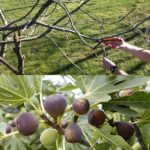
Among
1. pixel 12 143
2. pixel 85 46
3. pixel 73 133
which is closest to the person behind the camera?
pixel 73 133

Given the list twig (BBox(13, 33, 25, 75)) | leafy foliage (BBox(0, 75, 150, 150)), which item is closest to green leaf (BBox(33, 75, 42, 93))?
leafy foliage (BBox(0, 75, 150, 150))

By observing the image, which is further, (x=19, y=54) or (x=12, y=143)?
(x=19, y=54)

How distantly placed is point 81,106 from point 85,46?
0.54 metres

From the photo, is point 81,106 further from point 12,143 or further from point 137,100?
point 12,143

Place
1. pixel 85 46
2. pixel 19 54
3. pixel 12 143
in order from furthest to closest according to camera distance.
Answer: pixel 85 46
pixel 19 54
pixel 12 143

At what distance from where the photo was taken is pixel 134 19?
952mm

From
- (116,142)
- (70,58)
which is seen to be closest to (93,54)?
(70,58)

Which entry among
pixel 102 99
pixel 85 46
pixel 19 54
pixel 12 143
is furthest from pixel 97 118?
pixel 85 46

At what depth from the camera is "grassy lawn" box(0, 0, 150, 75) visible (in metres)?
0.72

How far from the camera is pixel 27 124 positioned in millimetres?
268

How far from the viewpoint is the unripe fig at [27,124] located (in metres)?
0.27

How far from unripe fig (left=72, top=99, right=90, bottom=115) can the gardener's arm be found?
320mm

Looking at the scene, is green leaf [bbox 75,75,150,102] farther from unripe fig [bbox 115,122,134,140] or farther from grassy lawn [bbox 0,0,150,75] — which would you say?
grassy lawn [bbox 0,0,150,75]

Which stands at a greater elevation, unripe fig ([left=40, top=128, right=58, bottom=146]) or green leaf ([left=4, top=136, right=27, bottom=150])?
unripe fig ([left=40, top=128, right=58, bottom=146])
